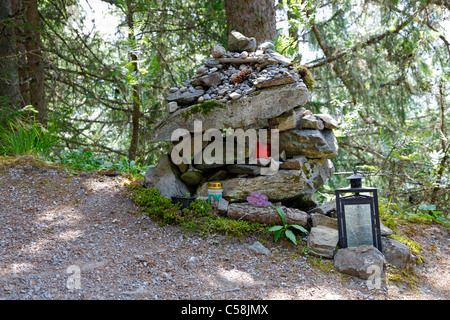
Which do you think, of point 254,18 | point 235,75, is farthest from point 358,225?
point 254,18

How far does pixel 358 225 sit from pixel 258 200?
110 centimetres

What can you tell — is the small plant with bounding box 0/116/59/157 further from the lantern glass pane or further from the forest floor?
the lantern glass pane

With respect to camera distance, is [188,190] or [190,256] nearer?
[190,256]

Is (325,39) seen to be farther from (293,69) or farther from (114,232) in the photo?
(114,232)

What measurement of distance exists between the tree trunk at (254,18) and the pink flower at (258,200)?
2914 mm

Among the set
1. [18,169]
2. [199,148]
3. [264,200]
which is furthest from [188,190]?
[18,169]

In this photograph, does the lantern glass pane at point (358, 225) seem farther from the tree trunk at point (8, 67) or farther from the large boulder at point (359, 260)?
the tree trunk at point (8, 67)

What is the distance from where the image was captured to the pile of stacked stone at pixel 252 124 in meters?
4.21

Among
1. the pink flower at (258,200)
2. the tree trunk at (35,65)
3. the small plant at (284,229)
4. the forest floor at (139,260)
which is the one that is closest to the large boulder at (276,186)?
the pink flower at (258,200)

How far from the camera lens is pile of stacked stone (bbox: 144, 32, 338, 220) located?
13.8ft

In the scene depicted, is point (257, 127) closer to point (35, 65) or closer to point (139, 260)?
point (139, 260)

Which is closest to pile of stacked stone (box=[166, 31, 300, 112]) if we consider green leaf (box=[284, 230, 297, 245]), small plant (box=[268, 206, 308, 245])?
small plant (box=[268, 206, 308, 245])
